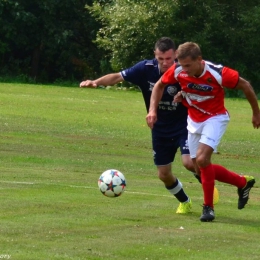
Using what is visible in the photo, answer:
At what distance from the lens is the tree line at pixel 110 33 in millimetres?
46531

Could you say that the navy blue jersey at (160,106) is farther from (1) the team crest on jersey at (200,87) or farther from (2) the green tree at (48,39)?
(2) the green tree at (48,39)

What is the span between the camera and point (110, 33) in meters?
49.4

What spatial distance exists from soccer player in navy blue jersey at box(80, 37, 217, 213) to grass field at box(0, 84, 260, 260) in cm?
39

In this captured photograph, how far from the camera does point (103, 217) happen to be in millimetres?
9711

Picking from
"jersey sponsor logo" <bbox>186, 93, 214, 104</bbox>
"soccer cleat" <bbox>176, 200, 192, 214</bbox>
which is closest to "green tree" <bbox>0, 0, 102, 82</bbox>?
"soccer cleat" <bbox>176, 200, 192, 214</bbox>

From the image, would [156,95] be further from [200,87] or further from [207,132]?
[207,132]

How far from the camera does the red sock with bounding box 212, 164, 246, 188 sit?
409 inches

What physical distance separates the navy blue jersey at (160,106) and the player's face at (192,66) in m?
1.13

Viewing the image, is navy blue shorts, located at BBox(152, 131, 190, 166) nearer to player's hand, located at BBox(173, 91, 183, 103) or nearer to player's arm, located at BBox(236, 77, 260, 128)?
player's hand, located at BBox(173, 91, 183, 103)

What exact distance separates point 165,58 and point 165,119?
876 mm

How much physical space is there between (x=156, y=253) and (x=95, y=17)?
46.3m

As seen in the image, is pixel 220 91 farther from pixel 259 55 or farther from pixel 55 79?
pixel 55 79

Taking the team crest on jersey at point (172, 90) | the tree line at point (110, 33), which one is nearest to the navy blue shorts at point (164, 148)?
the team crest on jersey at point (172, 90)

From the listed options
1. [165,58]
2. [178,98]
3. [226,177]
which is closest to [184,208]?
[226,177]
